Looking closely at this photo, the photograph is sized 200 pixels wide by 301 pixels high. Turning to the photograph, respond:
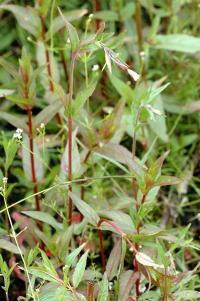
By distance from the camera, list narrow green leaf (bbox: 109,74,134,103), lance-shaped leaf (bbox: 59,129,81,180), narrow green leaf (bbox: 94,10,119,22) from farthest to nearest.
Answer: narrow green leaf (bbox: 94,10,119,22) → narrow green leaf (bbox: 109,74,134,103) → lance-shaped leaf (bbox: 59,129,81,180)

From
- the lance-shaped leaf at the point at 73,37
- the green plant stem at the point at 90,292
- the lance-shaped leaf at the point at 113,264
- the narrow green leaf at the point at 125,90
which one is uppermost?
the lance-shaped leaf at the point at 73,37

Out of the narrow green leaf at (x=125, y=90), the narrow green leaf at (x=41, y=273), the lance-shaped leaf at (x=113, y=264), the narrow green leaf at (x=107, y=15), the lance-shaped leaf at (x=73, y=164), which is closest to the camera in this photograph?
the narrow green leaf at (x=41, y=273)

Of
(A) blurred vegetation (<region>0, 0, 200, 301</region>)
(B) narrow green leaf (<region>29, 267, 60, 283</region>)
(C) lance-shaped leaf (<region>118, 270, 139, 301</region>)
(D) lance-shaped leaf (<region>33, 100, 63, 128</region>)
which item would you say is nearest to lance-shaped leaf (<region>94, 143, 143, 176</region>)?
(A) blurred vegetation (<region>0, 0, 200, 301</region>)

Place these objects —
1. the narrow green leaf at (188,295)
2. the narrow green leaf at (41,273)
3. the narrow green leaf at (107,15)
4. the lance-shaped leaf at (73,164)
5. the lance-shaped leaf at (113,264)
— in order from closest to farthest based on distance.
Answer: the narrow green leaf at (41,273), the narrow green leaf at (188,295), the lance-shaped leaf at (113,264), the lance-shaped leaf at (73,164), the narrow green leaf at (107,15)

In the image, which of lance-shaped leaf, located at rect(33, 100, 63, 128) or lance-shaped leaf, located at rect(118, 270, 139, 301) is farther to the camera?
lance-shaped leaf, located at rect(33, 100, 63, 128)

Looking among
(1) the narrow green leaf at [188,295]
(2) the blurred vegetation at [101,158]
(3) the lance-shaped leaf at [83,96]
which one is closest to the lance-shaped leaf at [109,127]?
(2) the blurred vegetation at [101,158]

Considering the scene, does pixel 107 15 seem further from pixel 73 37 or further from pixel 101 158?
pixel 73 37

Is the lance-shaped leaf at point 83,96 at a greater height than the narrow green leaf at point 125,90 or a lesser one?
greater

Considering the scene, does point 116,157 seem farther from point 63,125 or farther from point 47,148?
point 47,148

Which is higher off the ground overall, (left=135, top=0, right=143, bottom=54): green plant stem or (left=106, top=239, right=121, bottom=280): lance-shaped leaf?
(left=135, top=0, right=143, bottom=54): green plant stem

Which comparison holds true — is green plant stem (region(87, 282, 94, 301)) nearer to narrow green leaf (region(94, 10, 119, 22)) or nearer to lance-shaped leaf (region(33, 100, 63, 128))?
lance-shaped leaf (region(33, 100, 63, 128))

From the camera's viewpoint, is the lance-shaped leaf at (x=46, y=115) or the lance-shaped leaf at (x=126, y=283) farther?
the lance-shaped leaf at (x=46, y=115)

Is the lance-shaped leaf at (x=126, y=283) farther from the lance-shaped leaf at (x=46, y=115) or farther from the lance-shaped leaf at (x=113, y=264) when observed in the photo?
the lance-shaped leaf at (x=46, y=115)

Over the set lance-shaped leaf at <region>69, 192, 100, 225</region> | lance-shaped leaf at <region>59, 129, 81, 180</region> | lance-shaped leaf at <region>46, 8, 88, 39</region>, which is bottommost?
lance-shaped leaf at <region>69, 192, 100, 225</region>
